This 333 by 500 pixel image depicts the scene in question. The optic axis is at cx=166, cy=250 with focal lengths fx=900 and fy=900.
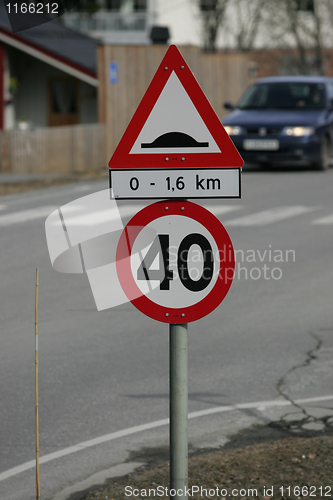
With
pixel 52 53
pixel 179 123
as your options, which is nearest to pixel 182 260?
pixel 179 123

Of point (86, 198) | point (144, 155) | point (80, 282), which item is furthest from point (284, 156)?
point (144, 155)

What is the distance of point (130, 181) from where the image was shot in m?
3.26

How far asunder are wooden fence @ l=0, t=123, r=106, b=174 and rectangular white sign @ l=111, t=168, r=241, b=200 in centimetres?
1631

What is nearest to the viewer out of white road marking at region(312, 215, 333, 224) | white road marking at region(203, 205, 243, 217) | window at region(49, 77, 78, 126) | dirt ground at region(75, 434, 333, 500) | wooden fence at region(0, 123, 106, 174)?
dirt ground at region(75, 434, 333, 500)

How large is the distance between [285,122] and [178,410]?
49.2 ft

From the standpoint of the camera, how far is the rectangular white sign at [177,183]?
320 cm

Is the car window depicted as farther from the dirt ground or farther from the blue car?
the dirt ground

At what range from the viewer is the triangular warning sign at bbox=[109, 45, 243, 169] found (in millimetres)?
3227

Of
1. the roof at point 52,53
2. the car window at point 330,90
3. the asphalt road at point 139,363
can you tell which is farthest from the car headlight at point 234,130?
the roof at point 52,53

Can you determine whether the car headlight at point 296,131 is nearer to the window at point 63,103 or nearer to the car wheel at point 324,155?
the car wheel at point 324,155

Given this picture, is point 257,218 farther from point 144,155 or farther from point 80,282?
point 144,155

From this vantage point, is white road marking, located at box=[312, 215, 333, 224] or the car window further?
the car window

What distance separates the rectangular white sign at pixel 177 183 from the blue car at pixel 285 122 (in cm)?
1411

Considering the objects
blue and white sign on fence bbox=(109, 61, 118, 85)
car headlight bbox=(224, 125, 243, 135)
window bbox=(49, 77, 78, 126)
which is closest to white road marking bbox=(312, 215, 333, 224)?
car headlight bbox=(224, 125, 243, 135)
